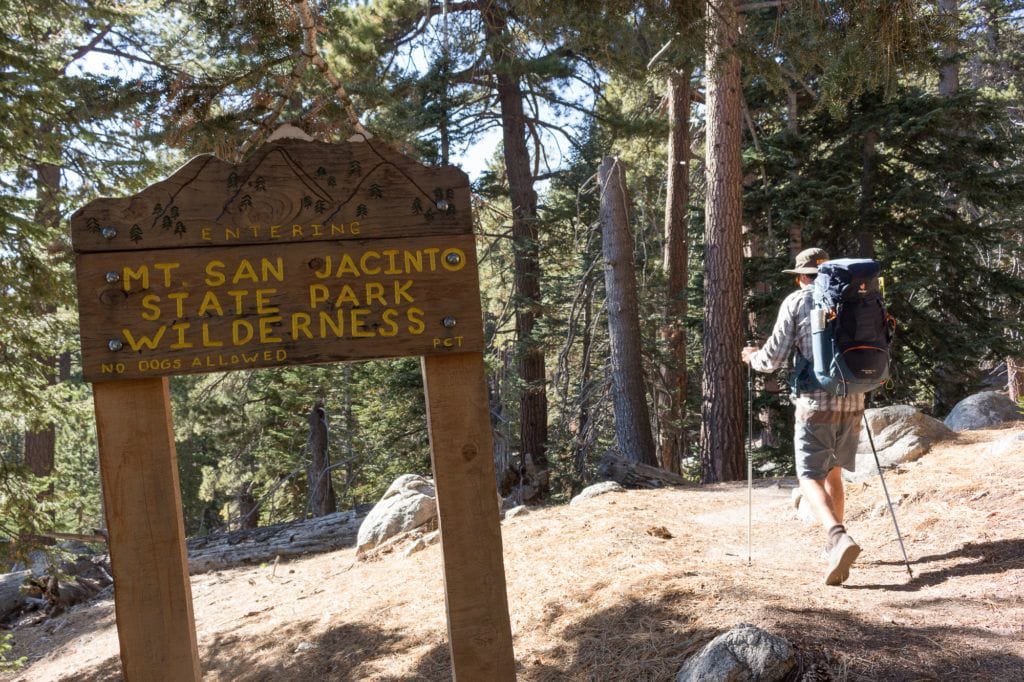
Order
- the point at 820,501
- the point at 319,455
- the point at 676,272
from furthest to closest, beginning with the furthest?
the point at 319,455 < the point at 676,272 < the point at 820,501

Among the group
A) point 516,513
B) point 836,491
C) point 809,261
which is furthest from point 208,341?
point 516,513

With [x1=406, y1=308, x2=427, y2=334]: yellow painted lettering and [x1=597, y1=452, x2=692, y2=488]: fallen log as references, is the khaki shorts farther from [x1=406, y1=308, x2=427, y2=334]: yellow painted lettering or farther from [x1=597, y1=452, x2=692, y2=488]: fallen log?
[x1=597, y1=452, x2=692, y2=488]: fallen log

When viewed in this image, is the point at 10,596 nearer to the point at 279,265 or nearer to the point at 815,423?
the point at 279,265

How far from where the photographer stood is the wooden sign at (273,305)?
2482 mm

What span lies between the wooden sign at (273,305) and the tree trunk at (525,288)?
8.85 metres

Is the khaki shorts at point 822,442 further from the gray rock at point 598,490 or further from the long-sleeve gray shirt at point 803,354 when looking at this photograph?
the gray rock at point 598,490

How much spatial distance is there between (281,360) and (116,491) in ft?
2.35

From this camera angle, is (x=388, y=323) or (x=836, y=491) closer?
(x=388, y=323)

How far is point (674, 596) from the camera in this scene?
13.5 feet

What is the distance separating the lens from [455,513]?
8.75ft

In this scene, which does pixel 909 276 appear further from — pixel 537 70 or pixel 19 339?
pixel 19 339

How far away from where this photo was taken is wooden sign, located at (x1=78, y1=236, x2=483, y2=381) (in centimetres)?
248

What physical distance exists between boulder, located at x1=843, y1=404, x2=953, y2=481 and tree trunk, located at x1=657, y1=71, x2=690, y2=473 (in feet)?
12.5

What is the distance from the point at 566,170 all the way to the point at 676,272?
8.94 ft
